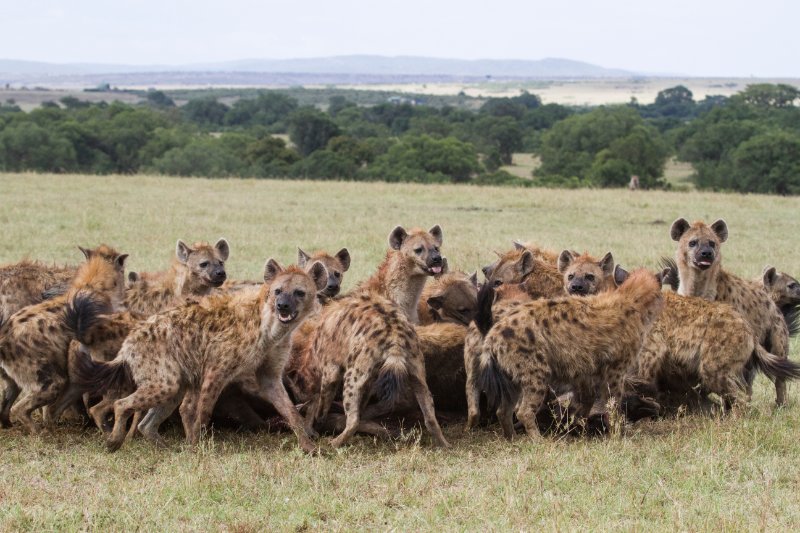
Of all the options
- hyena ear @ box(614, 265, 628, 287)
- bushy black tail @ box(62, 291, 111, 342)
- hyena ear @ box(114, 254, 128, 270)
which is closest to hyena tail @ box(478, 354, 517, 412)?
hyena ear @ box(614, 265, 628, 287)

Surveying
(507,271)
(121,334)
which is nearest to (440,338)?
(507,271)

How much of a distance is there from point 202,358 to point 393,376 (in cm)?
83

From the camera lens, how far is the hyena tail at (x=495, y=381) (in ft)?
15.5

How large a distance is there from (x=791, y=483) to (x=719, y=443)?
460 mm

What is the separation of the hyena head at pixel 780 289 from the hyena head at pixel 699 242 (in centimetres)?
36

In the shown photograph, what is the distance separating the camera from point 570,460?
4.43m

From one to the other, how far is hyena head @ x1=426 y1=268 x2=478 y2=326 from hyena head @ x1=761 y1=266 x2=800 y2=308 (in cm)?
180

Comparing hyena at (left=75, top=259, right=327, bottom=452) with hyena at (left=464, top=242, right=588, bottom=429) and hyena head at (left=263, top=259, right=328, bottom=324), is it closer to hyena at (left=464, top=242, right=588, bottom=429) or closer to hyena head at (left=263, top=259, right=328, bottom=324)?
hyena head at (left=263, top=259, right=328, bottom=324)

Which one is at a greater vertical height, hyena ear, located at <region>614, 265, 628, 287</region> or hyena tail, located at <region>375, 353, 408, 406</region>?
hyena ear, located at <region>614, 265, 628, 287</region>

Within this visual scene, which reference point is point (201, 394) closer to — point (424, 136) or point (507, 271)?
point (507, 271)

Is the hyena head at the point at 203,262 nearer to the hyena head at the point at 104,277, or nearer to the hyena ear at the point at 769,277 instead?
the hyena head at the point at 104,277

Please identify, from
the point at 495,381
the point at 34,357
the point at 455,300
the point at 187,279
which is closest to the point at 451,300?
the point at 455,300

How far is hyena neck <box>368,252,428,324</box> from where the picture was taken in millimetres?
5875

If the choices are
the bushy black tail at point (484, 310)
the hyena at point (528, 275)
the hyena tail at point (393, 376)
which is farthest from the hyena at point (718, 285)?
the hyena tail at point (393, 376)
